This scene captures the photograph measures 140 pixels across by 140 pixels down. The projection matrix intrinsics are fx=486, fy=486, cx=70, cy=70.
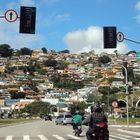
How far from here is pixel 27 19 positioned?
22.3m

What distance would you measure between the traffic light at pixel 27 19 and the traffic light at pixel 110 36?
6033mm

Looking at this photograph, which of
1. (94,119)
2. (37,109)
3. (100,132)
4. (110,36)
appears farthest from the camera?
(37,109)

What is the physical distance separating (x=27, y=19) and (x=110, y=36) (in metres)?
6.64

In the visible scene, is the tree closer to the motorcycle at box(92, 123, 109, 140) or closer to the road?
the road

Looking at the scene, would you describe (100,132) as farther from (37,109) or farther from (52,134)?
(37,109)

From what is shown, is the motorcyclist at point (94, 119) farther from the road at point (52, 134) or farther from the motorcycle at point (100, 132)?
the road at point (52, 134)

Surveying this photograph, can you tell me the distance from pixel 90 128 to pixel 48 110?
169 metres

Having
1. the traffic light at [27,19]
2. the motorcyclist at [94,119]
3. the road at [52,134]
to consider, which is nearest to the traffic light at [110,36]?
the road at [52,134]

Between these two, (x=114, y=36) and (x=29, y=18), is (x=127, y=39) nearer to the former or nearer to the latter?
(x=114, y=36)

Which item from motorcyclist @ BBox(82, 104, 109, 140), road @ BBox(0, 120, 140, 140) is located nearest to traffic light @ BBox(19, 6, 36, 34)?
road @ BBox(0, 120, 140, 140)

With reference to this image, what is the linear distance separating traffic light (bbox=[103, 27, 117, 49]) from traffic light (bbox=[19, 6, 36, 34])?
603cm

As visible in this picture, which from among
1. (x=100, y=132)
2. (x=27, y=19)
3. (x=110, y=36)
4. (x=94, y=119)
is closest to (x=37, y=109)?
(x=110, y=36)

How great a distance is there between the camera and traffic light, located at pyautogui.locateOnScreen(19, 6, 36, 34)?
72.0 feet

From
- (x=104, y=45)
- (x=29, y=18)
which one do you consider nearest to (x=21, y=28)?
(x=29, y=18)
